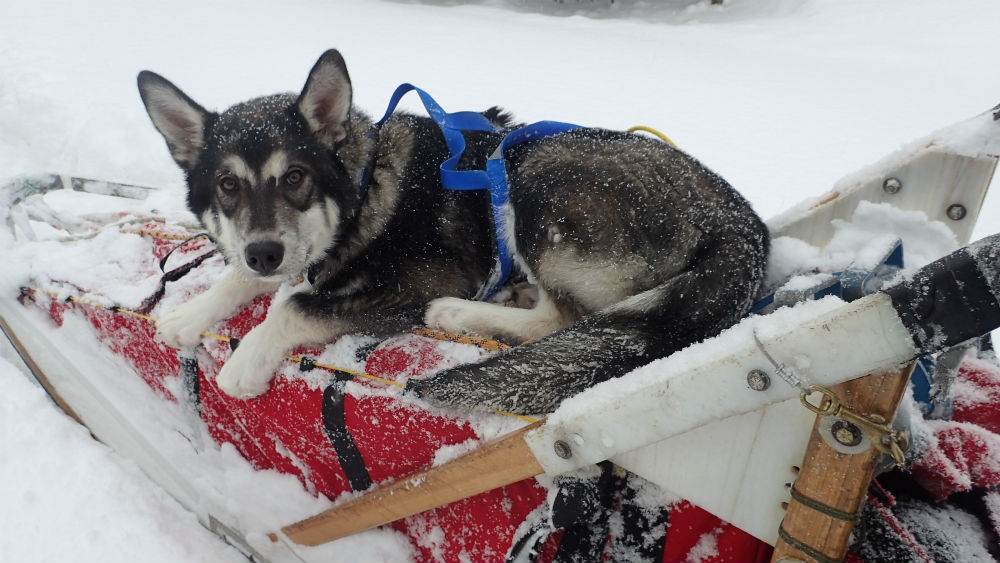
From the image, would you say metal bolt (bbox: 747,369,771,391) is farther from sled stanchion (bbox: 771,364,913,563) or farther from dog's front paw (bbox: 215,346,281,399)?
dog's front paw (bbox: 215,346,281,399)

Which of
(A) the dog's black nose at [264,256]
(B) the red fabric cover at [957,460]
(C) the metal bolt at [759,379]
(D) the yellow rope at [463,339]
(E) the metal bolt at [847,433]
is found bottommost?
(D) the yellow rope at [463,339]

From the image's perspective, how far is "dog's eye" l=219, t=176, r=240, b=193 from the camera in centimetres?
215

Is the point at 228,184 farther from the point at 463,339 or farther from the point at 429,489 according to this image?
the point at 429,489

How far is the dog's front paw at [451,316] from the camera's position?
2109 millimetres

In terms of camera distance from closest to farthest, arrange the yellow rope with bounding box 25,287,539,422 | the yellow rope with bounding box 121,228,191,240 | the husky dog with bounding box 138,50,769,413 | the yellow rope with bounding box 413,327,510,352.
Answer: the yellow rope with bounding box 25,287,539,422, the yellow rope with bounding box 413,327,510,352, the husky dog with bounding box 138,50,769,413, the yellow rope with bounding box 121,228,191,240

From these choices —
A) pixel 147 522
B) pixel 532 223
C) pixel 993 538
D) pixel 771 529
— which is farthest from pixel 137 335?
pixel 993 538

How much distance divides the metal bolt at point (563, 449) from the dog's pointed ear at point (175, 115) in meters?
1.89

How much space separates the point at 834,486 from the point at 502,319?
1296 millimetres

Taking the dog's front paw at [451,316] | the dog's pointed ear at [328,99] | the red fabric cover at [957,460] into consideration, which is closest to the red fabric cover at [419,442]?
the red fabric cover at [957,460]

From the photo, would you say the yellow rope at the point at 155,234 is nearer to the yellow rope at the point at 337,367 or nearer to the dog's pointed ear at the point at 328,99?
the yellow rope at the point at 337,367

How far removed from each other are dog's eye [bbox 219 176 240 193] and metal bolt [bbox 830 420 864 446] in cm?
205

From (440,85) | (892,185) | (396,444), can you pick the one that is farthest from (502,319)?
(440,85)

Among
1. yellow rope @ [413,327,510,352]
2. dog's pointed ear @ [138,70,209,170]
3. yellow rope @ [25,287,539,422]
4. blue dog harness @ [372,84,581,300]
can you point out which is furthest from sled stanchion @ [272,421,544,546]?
dog's pointed ear @ [138,70,209,170]

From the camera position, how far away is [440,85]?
8.70m
